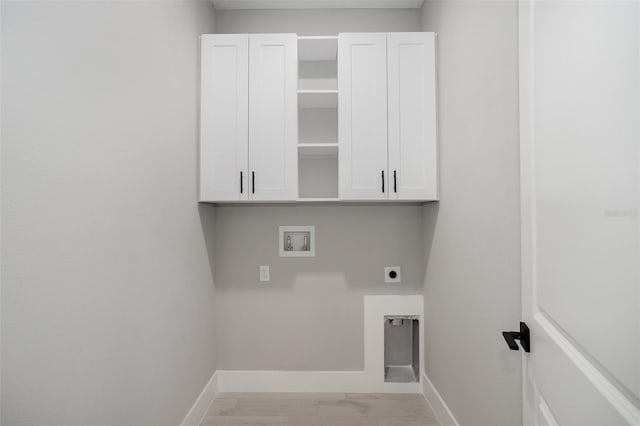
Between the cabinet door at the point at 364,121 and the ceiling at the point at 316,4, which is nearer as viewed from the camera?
the cabinet door at the point at 364,121

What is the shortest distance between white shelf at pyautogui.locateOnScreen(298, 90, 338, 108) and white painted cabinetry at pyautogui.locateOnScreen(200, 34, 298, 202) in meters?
0.13

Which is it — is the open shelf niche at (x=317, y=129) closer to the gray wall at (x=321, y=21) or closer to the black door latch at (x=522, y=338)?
the gray wall at (x=321, y=21)

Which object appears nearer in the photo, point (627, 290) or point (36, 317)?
point (627, 290)

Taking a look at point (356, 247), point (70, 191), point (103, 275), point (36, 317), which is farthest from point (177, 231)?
point (356, 247)

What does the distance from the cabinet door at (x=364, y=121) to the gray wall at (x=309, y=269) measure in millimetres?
403

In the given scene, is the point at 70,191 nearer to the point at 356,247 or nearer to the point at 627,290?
the point at 627,290

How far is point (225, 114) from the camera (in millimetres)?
2057

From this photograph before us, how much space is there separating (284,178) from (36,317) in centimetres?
138

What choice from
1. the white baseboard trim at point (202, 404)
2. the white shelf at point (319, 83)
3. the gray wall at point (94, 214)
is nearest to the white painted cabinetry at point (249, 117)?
the gray wall at point (94, 214)

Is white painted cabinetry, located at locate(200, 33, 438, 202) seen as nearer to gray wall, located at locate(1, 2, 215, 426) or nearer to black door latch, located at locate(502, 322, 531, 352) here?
gray wall, located at locate(1, 2, 215, 426)

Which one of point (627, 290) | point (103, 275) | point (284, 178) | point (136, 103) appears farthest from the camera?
point (284, 178)

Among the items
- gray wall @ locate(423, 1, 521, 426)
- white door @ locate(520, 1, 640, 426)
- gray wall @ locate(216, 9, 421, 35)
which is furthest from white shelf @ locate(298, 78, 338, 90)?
white door @ locate(520, 1, 640, 426)

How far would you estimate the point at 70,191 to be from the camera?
1020 mm

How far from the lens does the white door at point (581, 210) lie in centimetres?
55
